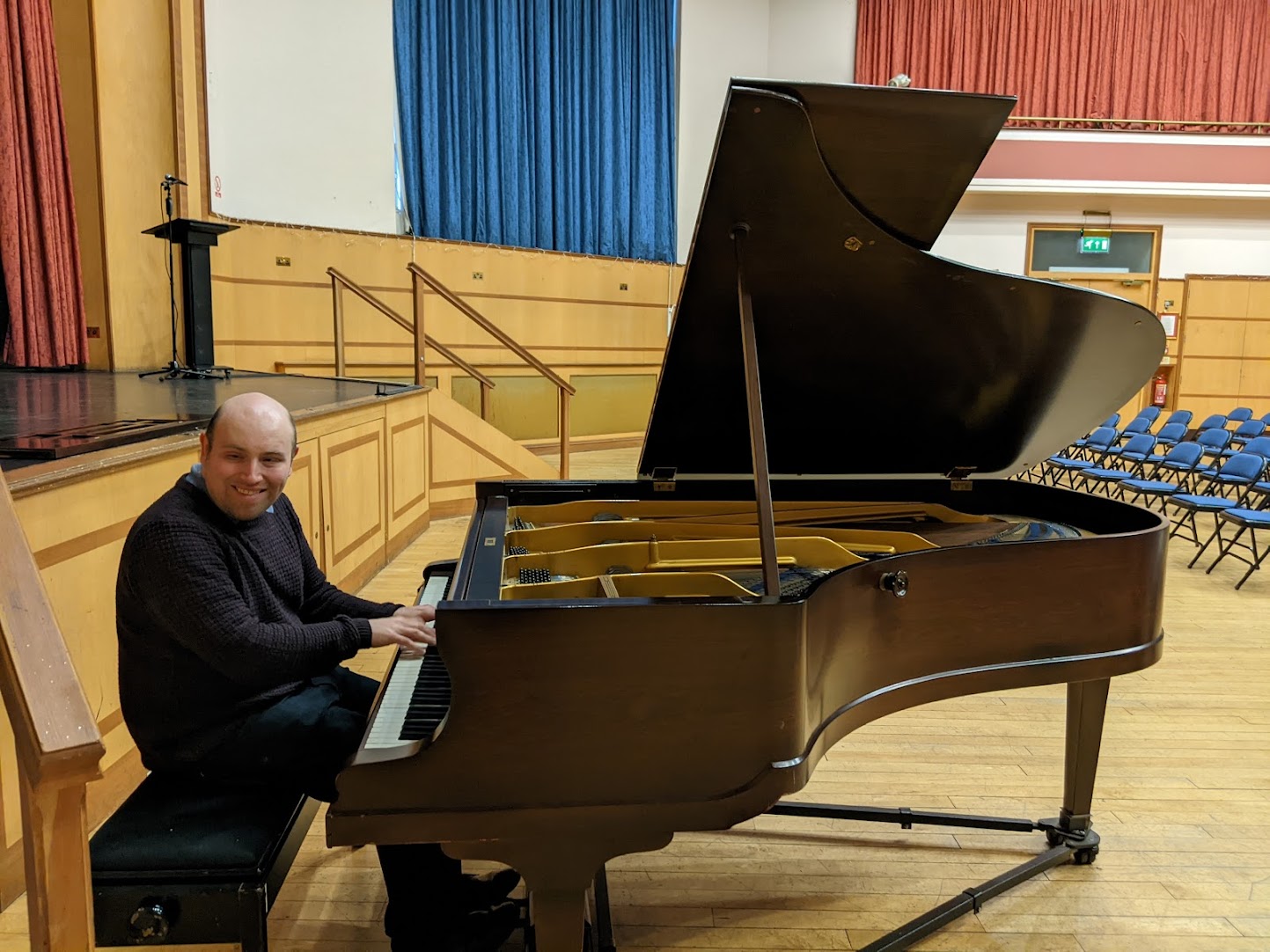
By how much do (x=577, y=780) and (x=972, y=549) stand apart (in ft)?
2.87

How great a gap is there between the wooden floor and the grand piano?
22 centimetres

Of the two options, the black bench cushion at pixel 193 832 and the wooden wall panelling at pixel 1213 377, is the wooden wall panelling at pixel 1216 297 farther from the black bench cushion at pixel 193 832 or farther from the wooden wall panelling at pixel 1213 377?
the black bench cushion at pixel 193 832

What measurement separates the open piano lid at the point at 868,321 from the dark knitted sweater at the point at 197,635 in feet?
3.10

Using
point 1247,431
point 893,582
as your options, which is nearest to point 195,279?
point 893,582

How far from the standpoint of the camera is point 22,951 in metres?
1.76

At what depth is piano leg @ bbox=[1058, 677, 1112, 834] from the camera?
7.10 ft

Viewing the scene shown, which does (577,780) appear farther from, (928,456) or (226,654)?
(928,456)

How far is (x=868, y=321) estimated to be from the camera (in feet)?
6.58

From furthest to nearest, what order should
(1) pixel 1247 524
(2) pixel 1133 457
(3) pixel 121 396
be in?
(2) pixel 1133 457, (1) pixel 1247 524, (3) pixel 121 396

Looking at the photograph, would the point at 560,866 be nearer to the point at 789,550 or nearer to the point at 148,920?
the point at 148,920

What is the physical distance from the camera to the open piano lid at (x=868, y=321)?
1539 millimetres

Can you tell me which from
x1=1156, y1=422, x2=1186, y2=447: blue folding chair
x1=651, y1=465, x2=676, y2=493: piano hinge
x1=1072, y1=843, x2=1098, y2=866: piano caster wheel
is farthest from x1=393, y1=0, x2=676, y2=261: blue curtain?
x1=1072, y1=843, x2=1098, y2=866: piano caster wheel

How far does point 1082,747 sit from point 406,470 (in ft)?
13.7

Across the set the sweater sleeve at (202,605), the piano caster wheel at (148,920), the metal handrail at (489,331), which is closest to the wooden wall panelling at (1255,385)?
the metal handrail at (489,331)
